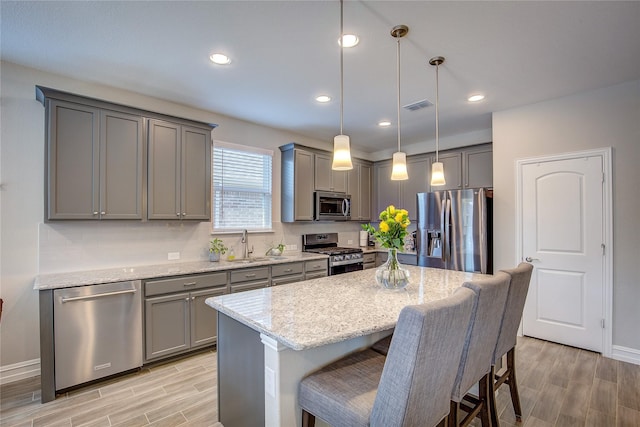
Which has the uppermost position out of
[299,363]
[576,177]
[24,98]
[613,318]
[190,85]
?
[190,85]

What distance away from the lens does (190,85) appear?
9.99ft

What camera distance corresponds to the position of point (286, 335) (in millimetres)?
1315

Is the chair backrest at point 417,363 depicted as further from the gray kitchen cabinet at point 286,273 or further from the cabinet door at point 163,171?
the cabinet door at point 163,171

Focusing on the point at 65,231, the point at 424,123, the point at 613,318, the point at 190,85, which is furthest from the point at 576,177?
the point at 65,231

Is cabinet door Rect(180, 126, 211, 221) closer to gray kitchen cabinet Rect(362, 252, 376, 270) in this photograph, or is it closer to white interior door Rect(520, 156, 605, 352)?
gray kitchen cabinet Rect(362, 252, 376, 270)

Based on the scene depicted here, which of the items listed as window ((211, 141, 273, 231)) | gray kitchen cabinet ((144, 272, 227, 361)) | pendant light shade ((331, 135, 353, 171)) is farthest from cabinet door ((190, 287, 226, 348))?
pendant light shade ((331, 135, 353, 171))

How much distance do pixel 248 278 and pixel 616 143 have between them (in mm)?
4081

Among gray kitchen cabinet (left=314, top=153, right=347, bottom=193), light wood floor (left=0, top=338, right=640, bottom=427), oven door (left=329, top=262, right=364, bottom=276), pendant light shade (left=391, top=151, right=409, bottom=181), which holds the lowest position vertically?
light wood floor (left=0, top=338, right=640, bottom=427)

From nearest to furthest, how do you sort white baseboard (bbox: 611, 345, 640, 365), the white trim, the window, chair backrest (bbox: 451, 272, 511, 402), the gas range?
chair backrest (bbox: 451, 272, 511, 402)
white baseboard (bbox: 611, 345, 640, 365)
the white trim
the window
the gas range

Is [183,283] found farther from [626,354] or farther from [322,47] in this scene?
[626,354]

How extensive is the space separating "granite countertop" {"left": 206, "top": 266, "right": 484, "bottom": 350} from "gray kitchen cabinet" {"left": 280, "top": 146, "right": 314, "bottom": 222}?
201 cm

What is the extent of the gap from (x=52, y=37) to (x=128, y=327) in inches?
93.0

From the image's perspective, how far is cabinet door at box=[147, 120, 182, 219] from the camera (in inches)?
123

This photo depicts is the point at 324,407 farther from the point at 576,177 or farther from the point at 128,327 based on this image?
the point at 576,177
